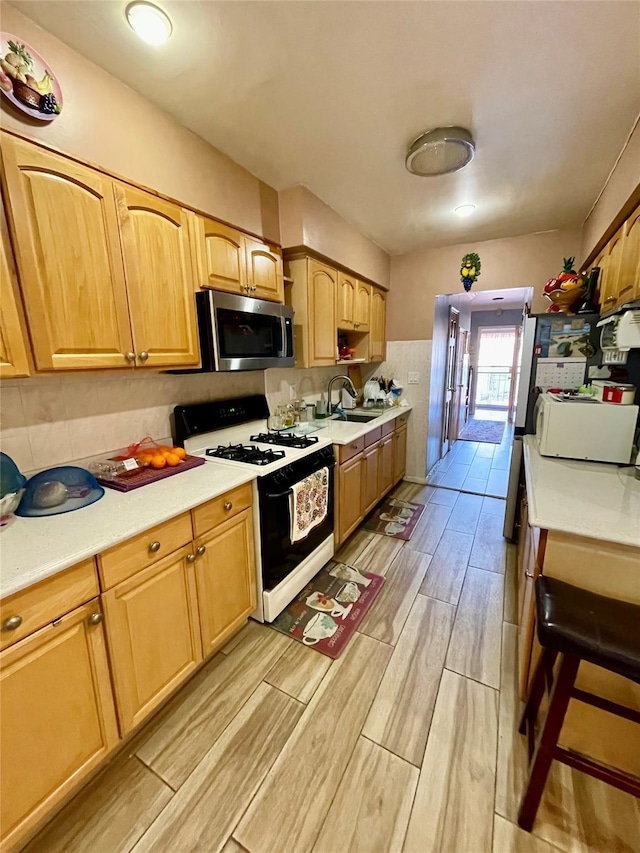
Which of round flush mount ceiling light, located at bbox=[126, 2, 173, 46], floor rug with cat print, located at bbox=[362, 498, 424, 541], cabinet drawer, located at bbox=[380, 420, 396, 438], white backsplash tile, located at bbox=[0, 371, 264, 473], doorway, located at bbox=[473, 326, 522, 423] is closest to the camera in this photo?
round flush mount ceiling light, located at bbox=[126, 2, 173, 46]

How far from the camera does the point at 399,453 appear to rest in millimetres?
3602

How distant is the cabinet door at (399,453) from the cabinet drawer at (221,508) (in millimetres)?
2082

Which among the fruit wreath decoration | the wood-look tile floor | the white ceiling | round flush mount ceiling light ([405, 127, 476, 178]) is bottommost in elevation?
the wood-look tile floor

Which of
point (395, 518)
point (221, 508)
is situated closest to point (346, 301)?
point (395, 518)

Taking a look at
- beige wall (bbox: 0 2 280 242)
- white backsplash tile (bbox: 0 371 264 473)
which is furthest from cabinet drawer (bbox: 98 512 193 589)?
beige wall (bbox: 0 2 280 242)

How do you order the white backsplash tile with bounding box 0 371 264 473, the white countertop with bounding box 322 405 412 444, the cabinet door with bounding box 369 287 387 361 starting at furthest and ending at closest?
the cabinet door with bounding box 369 287 387 361, the white countertop with bounding box 322 405 412 444, the white backsplash tile with bounding box 0 371 264 473

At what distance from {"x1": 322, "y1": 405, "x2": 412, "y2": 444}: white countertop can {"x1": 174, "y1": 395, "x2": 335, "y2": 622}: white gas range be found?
12 cm

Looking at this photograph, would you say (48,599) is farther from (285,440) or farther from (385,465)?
(385,465)

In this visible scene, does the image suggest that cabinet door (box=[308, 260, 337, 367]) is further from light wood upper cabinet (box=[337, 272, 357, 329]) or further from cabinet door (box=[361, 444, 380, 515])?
cabinet door (box=[361, 444, 380, 515])

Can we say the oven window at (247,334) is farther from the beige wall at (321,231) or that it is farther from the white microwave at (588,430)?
the white microwave at (588,430)

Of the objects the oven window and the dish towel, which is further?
the dish towel

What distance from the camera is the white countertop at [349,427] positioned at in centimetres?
236

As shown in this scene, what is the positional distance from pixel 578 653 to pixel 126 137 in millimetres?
2456

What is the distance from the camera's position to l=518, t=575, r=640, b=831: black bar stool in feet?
3.03
